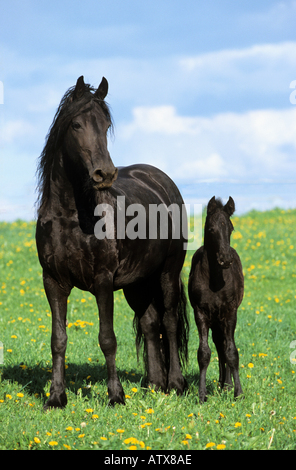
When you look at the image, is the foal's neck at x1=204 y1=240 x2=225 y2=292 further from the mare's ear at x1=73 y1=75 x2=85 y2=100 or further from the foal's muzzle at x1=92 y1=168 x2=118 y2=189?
the mare's ear at x1=73 y1=75 x2=85 y2=100

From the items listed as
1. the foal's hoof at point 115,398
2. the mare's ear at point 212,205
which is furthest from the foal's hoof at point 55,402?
the mare's ear at point 212,205

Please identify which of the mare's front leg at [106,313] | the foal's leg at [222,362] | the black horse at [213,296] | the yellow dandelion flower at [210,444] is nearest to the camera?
the yellow dandelion flower at [210,444]

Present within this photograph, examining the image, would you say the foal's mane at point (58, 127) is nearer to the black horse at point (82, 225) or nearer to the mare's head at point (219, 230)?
the black horse at point (82, 225)

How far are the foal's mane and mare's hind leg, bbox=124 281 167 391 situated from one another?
178 centimetres

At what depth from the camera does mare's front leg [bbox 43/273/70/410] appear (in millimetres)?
4816

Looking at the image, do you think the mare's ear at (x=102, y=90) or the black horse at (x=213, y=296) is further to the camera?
the black horse at (x=213, y=296)

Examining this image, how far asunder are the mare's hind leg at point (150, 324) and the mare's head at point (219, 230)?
54.0 inches

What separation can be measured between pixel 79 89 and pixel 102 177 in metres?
0.99

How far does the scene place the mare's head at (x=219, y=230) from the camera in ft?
15.7

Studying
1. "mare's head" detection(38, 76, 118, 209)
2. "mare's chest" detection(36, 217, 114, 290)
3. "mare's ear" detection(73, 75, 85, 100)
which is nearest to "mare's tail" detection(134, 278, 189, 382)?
"mare's chest" detection(36, 217, 114, 290)

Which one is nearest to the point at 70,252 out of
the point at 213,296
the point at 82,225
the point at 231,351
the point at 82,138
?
the point at 82,225

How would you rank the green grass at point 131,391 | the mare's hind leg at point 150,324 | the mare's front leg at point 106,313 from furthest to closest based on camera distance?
the mare's hind leg at point 150,324 < the mare's front leg at point 106,313 < the green grass at point 131,391

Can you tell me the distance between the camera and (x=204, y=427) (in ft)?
13.3
